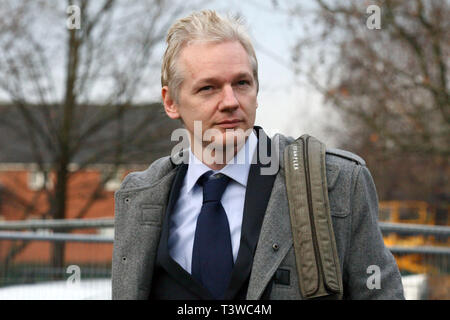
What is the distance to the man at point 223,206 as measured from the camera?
211cm

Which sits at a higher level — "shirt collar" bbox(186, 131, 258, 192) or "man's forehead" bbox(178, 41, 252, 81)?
"man's forehead" bbox(178, 41, 252, 81)

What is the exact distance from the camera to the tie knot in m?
2.30

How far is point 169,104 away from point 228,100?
0.39m

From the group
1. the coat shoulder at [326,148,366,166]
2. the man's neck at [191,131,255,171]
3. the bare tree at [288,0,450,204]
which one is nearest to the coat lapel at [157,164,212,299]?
the man's neck at [191,131,255,171]

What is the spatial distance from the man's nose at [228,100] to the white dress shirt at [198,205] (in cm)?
19

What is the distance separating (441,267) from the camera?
6.01 meters

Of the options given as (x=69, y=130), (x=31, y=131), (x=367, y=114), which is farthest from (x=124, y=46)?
(x=367, y=114)

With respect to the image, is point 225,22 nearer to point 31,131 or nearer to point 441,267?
point 441,267

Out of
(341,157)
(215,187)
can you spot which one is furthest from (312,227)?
(215,187)

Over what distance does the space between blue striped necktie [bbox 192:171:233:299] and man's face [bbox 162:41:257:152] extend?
0.20 m

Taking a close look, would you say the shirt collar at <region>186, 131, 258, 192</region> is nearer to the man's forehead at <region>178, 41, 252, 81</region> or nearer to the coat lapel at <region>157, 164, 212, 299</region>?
the coat lapel at <region>157, 164, 212, 299</region>

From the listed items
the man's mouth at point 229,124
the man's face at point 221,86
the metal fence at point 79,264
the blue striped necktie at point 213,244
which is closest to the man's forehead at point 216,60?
the man's face at point 221,86

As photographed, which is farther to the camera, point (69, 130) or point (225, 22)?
point (69, 130)
